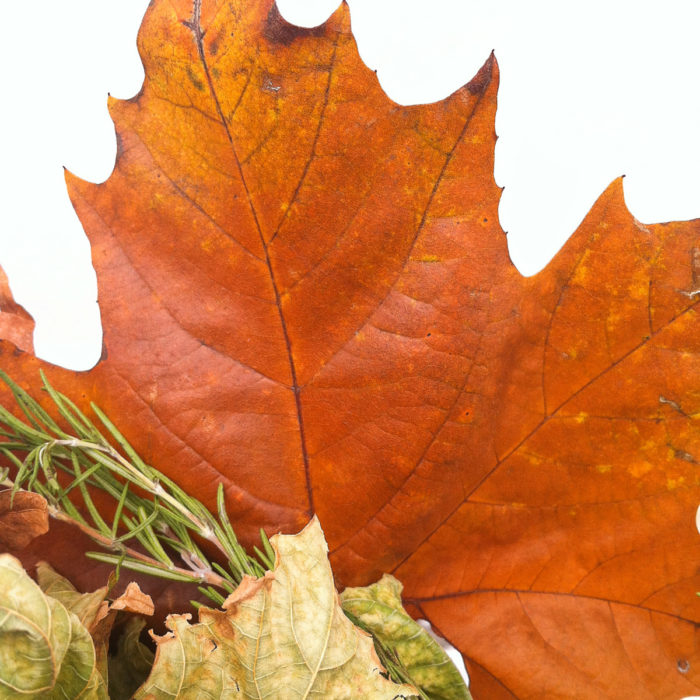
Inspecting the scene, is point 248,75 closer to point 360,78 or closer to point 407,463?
point 360,78

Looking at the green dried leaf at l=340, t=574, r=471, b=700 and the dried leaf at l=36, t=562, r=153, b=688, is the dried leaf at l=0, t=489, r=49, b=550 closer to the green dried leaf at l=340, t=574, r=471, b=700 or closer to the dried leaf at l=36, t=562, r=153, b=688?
the dried leaf at l=36, t=562, r=153, b=688

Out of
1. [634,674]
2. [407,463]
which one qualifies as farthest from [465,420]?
[634,674]

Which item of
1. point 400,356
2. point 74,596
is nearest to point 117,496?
point 74,596

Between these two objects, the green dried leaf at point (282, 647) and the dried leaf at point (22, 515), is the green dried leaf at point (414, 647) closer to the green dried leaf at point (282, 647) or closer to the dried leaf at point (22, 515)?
the green dried leaf at point (282, 647)

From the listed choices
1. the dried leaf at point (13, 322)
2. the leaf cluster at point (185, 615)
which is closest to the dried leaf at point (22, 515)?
the leaf cluster at point (185, 615)

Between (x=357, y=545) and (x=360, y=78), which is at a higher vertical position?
(x=360, y=78)

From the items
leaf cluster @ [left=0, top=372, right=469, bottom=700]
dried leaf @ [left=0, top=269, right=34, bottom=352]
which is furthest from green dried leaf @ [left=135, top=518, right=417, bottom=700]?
dried leaf @ [left=0, top=269, right=34, bottom=352]
